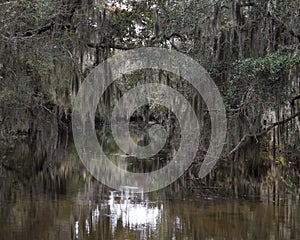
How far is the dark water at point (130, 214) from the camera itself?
18.6ft

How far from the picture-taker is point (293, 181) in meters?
9.88

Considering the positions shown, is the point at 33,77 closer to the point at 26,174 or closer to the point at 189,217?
the point at 26,174

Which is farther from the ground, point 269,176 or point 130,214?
point 269,176

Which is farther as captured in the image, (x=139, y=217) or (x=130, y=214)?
(x=130, y=214)

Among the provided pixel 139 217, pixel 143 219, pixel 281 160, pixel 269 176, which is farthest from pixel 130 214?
pixel 281 160

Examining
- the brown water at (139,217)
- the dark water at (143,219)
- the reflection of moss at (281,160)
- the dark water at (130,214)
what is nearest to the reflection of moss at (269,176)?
the reflection of moss at (281,160)

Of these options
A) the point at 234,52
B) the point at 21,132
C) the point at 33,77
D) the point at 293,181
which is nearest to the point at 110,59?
the point at 234,52

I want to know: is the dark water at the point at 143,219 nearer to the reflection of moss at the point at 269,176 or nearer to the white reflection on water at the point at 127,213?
the white reflection on water at the point at 127,213

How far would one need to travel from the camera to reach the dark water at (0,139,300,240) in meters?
5.66

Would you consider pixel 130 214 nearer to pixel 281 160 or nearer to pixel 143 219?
pixel 143 219

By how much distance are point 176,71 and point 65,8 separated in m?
4.01

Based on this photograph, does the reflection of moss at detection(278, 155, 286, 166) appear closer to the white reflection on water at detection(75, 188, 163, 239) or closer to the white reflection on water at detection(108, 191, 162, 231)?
the white reflection on water at detection(75, 188, 163, 239)

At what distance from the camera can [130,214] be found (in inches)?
263

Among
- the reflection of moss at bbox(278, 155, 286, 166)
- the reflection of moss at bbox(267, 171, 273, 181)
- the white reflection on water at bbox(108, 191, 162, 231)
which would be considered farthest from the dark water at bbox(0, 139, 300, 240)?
the reflection of moss at bbox(278, 155, 286, 166)
